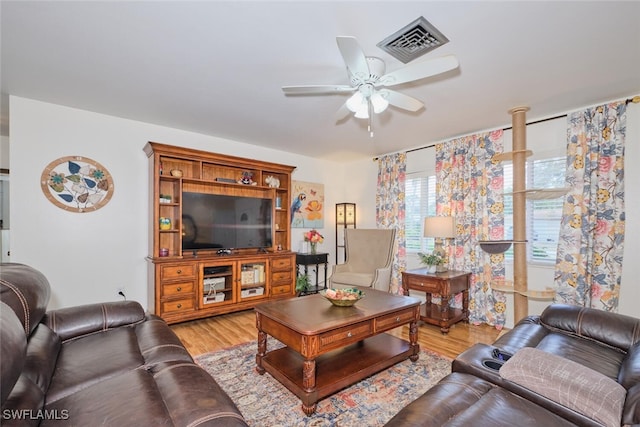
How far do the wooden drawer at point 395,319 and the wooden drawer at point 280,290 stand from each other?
86.2 inches

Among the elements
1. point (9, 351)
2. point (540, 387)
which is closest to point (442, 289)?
point (540, 387)

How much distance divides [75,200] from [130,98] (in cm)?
133

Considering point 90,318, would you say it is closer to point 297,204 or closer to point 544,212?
point 297,204

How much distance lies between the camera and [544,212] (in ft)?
10.6

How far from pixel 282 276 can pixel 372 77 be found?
121 inches

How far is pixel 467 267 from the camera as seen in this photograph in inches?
147

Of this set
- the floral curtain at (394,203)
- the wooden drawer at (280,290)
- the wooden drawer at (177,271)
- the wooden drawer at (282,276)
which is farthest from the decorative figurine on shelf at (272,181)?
the floral curtain at (394,203)

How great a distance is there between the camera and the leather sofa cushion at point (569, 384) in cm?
112

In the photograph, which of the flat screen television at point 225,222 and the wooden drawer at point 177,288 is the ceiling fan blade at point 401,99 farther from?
the wooden drawer at point 177,288

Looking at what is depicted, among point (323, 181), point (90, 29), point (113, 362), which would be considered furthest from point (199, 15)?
point (323, 181)

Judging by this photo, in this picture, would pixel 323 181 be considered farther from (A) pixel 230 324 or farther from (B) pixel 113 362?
(B) pixel 113 362

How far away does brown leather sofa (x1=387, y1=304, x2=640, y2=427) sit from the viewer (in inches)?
44.1

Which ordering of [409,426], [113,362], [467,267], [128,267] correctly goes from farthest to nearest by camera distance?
[467,267], [128,267], [113,362], [409,426]

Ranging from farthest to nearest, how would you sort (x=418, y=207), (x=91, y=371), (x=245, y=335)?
(x=418, y=207) → (x=245, y=335) → (x=91, y=371)
